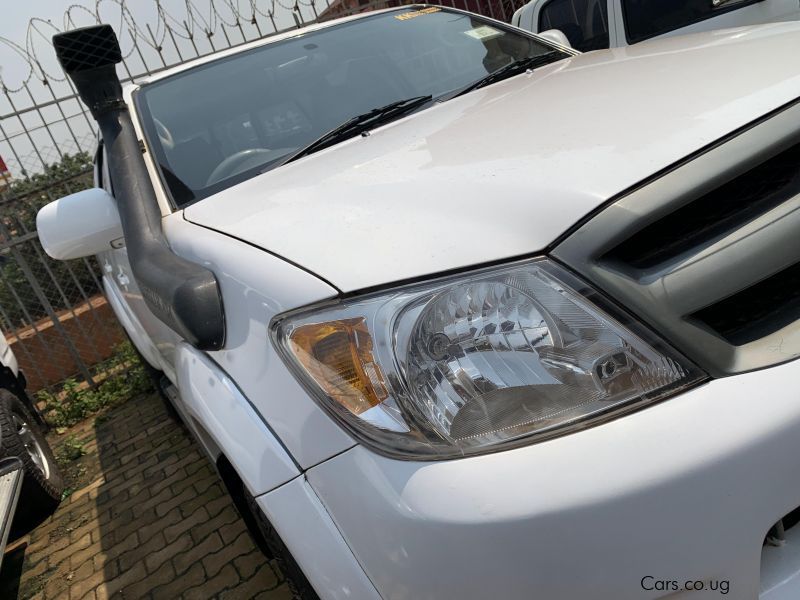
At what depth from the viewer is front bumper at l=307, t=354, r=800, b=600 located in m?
Answer: 0.93

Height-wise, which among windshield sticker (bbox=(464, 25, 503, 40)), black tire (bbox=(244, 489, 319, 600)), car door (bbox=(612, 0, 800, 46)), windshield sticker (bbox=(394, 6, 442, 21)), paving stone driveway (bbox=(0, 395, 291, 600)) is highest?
windshield sticker (bbox=(394, 6, 442, 21))

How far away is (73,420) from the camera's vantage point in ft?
17.6

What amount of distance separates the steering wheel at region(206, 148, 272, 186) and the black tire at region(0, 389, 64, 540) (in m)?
2.12

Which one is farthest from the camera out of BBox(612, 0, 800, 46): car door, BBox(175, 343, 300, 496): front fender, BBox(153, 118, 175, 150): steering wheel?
BBox(612, 0, 800, 46): car door

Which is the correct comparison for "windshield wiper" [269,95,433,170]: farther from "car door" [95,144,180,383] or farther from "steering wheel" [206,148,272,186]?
"car door" [95,144,180,383]

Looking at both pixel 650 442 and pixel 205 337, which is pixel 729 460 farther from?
pixel 205 337

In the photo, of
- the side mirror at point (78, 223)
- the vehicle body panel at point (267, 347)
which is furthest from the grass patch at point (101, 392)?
the vehicle body panel at point (267, 347)

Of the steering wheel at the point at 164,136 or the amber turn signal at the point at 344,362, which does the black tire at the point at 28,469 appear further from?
the amber turn signal at the point at 344,362

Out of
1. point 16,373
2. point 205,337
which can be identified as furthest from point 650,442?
point 16,373

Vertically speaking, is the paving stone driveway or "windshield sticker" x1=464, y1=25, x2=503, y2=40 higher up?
"windshield sticker" x1=464, y1=25, x2=503, y2=40

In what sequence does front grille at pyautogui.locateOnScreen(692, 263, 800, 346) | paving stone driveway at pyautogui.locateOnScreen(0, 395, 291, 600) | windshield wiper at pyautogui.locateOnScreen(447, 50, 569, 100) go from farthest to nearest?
paving stone driveway at pyautogui.locateOnScreen(0, 395, 291, 600), windshield wiper at pyautogui.locateOnScreen(447, 50, 569, 100), front grille at pyautogui.locateOnScreen(692, 263, 800, 346)

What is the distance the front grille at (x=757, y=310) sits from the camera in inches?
42.1

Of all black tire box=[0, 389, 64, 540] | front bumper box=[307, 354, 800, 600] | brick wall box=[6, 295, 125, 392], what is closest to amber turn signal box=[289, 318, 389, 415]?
front bumper box=[307, 354, 800, 600]

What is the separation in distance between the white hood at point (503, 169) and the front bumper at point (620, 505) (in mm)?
342
